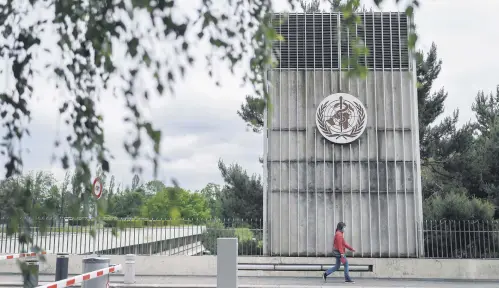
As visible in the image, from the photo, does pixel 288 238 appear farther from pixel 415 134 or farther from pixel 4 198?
pixel 4 198

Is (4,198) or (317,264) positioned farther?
(317,264)

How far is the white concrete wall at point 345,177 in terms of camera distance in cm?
1775

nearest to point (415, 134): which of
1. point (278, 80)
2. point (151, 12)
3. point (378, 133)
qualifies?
point (378, 133)

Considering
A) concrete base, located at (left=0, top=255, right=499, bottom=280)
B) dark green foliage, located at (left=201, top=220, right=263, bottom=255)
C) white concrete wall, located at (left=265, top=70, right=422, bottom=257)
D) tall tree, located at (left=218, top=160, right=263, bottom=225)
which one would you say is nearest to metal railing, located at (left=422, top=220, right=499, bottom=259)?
concrete base, located at (left=0, top=255, right=499, bottom=280)

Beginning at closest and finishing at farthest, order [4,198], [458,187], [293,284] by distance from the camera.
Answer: [4,198] → [293,284] → [458,187]

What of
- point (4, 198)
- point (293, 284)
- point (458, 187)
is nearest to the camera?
point (4, 198)

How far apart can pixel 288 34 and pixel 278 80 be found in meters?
1.46

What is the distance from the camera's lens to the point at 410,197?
17797 mm

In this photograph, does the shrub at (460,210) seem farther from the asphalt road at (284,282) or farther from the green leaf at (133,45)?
the green leaf at (133,45)

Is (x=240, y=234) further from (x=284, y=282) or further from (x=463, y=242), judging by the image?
(x=463, y=242)

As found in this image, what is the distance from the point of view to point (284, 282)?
16.4 meters

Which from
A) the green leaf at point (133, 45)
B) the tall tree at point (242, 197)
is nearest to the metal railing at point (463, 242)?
the tall tree at point (242, 197)

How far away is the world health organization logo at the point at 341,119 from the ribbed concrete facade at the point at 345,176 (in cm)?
19

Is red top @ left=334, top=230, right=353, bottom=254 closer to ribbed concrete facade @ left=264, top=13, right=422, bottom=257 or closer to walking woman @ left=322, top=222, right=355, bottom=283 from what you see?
walking woman @ left=322, top=222, right=355, bottom=283
